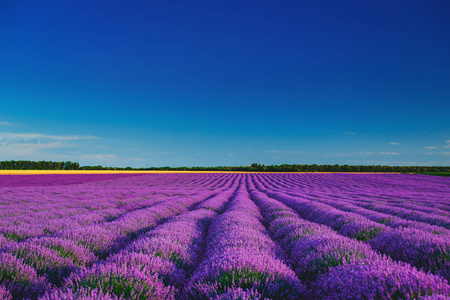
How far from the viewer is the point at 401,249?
11.8 ft

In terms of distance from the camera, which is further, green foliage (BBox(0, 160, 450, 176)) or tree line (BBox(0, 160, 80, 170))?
green foliage (BBox(0, 160, 450, 176))

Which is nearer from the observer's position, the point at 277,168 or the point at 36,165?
the point at 36,165

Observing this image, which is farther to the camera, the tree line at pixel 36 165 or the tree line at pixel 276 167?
the tree line at pixel 276 167

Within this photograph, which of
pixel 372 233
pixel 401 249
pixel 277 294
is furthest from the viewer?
pixel 372 233

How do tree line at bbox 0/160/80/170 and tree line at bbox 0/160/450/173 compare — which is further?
tree line at bbox 0/160/450/173

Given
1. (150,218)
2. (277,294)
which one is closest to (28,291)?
(277,294)

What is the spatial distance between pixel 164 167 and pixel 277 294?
83.3 m

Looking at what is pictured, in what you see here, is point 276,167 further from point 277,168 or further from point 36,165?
point 36,165

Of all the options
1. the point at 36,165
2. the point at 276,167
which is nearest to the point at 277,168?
the point at 276,167

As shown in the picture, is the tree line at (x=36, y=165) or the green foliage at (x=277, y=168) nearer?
the tree line at (x=36, y=165)

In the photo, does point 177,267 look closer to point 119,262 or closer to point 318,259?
point 119,262

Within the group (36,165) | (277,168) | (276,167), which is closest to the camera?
(36,165)

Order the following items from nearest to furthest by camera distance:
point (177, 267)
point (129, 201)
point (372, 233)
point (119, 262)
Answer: point (119, 262), point (177, 267), point (372, 233), point (129, 201)

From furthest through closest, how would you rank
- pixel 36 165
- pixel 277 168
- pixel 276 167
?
pixel 276 167, pixel 277 168, pixel 36 165
